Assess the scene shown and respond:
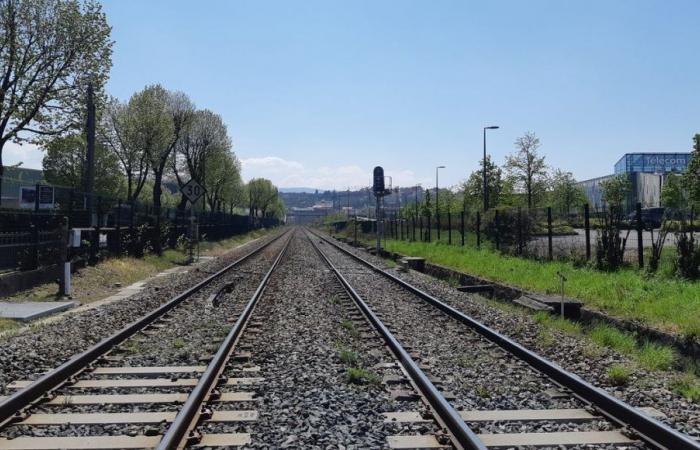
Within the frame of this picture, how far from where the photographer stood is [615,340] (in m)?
8.84

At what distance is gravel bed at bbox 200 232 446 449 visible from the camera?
4.94 metres

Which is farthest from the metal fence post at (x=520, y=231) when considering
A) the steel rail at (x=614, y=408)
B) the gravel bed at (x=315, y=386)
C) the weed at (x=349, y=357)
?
the weed at (x=349, y=357)

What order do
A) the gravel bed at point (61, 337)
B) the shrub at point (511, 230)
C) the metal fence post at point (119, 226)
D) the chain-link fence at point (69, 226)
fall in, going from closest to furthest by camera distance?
the gravel bed at point (61, 337)
the chain-link fence at point (69, 226)
the metal fence post at point (119, 226)
the shrub at point (511, 230)

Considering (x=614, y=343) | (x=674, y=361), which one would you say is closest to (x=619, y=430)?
(x=674, y=361)

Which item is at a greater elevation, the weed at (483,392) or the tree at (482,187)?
the tree at (482,187)

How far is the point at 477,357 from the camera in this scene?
311 inches

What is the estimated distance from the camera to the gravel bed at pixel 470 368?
5738 millimetres

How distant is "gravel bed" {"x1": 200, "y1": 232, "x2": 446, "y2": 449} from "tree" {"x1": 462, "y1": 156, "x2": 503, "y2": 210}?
140 feet

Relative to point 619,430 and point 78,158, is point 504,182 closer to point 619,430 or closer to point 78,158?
point 78,158

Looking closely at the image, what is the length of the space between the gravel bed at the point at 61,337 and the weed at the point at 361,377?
3.58 meters

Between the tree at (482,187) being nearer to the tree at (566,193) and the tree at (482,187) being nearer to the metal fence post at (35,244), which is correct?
the tree at (566,193)

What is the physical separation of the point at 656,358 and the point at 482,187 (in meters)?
47.9

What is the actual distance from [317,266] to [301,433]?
1945cm

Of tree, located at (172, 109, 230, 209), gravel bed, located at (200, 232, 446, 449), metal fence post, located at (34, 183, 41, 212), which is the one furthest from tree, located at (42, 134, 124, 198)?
gravel bed, located at (200, 232, 446, 449)
